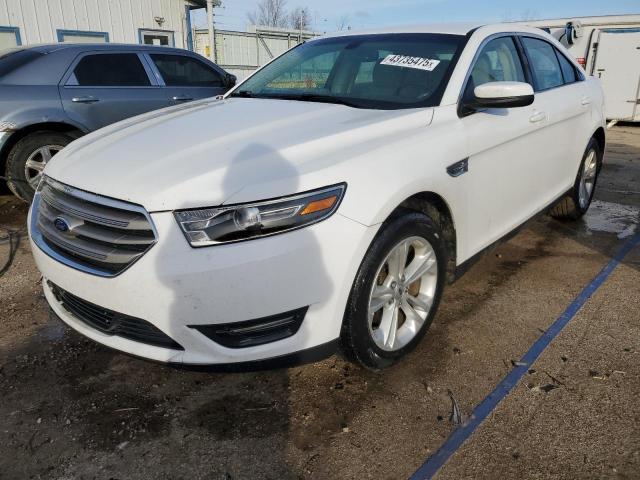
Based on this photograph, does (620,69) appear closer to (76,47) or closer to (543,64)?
(543,64)

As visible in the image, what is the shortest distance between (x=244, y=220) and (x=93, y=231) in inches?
26.7

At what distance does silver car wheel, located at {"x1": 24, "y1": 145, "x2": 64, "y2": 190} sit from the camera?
502cm

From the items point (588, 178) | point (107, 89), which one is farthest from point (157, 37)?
point (588, 178)

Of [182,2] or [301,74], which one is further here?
[182,2]

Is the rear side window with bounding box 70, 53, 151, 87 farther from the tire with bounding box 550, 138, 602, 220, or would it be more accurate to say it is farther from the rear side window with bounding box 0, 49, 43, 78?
the tire with bounding box 550, 138, 602, 220

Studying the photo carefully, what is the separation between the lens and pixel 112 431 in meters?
2.24

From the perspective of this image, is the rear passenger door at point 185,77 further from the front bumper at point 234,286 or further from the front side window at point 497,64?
the front bumper at point 234,286

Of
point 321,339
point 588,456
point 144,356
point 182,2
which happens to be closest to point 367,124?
point 321,339

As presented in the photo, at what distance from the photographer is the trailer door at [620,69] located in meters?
11.4

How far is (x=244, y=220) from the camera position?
6.43 feet

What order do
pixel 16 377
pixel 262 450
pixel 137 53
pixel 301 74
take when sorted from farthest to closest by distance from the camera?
1. pixel 137 53
2. pixel 301 74
3. pixel 16 377
4. pixel 262 450

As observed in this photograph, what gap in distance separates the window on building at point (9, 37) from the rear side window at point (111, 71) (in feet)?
22.4

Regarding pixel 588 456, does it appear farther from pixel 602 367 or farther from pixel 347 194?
pixel 347 194

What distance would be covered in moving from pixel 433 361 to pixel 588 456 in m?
0.84
